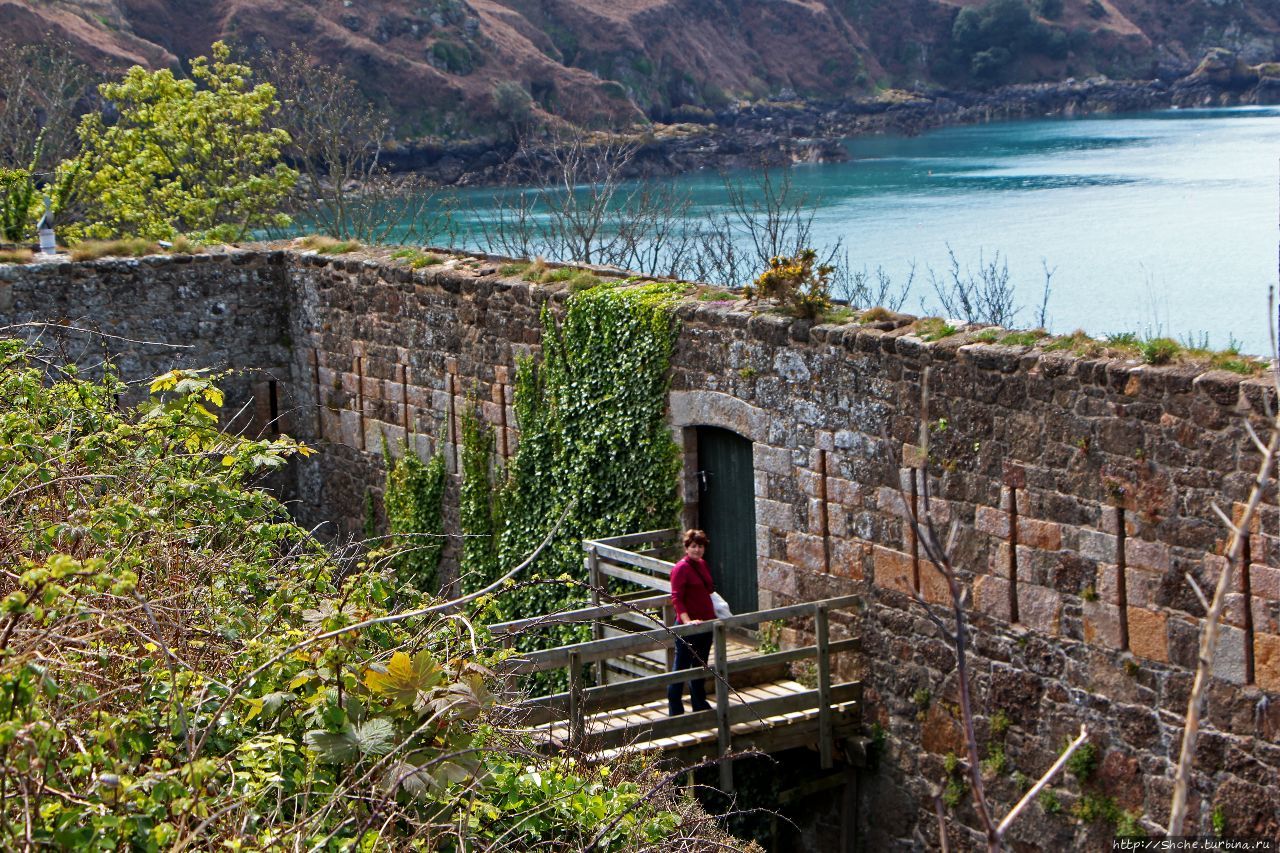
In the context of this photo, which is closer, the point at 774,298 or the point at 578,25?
the point at 774,298

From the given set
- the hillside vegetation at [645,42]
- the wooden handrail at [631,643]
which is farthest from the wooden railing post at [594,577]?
the hillside vegetation at [645,42]

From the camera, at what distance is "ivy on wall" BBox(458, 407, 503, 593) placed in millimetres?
13320

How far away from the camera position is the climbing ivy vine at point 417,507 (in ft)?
45.9

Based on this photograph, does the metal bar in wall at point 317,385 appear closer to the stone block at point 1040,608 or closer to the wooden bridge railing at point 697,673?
the wooden bridge railing at point 697,673

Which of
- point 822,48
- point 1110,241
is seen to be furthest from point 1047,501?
point 822,48

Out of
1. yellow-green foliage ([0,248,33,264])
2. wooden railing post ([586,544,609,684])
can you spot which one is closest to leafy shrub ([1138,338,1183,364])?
wooden railing post ([586,544,609,684])

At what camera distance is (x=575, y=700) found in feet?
31.2

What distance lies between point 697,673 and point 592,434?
290 cm

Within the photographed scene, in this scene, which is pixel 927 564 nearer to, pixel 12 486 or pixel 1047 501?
pixel 1047 501

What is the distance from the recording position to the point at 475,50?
69312mm

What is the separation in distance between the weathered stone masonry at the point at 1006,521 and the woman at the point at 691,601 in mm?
887

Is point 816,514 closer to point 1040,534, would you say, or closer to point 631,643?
point 631,643

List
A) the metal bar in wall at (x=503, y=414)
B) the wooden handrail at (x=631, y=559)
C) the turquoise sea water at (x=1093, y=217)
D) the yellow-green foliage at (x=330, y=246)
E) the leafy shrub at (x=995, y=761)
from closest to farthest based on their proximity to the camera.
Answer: the leafy shrub at (x=995, y=761)
the wooden handrail at (x=631, y=559)
the metal bar in wall at (x=503, y=414)
the yellow-green foliage at (x=330, y=246)
the turquoise sea water at (x=1093, y=217)

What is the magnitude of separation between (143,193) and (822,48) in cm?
6882
